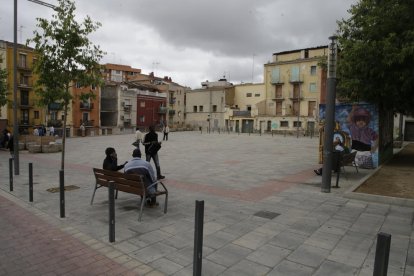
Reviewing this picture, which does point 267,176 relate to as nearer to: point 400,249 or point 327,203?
point 327,203

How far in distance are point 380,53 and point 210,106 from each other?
2248 inches

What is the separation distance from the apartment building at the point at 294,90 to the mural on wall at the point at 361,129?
125 ft

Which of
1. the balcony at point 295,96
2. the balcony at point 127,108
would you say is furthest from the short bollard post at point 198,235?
the balcony at point 127,108

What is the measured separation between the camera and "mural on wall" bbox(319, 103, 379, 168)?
12547 millimetres

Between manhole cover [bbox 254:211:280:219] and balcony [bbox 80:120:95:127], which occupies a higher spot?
balcony [bbox 80:120:95:127]

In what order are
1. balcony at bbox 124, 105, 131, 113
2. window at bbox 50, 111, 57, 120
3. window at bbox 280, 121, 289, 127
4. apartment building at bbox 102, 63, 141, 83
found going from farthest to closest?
apartment building at bbox 102, 63, 141, 83 < balcony at bbox 124, 105, 131, 113 < window at bbox 280, 121, 289, 127 < window at bbox 50, 111, 57, 120

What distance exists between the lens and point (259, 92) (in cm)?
6181

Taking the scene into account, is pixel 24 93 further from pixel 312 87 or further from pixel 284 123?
pixel 312 87

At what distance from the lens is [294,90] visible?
55.6m

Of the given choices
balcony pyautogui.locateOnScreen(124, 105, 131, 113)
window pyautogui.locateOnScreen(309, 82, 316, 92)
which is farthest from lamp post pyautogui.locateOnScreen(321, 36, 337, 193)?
balcony pyautogui.locateOnScreen(124, 105, 131, 113)

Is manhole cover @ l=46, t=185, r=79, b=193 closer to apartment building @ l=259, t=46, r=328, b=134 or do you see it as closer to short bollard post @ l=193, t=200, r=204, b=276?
short bollard post @ l=193, t=200, r=204, b=276

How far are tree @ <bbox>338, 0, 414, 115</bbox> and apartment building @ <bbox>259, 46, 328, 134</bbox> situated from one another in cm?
3840

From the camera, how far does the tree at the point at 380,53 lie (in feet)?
34.2

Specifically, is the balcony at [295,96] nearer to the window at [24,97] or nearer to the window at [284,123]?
the window at [284,123]
